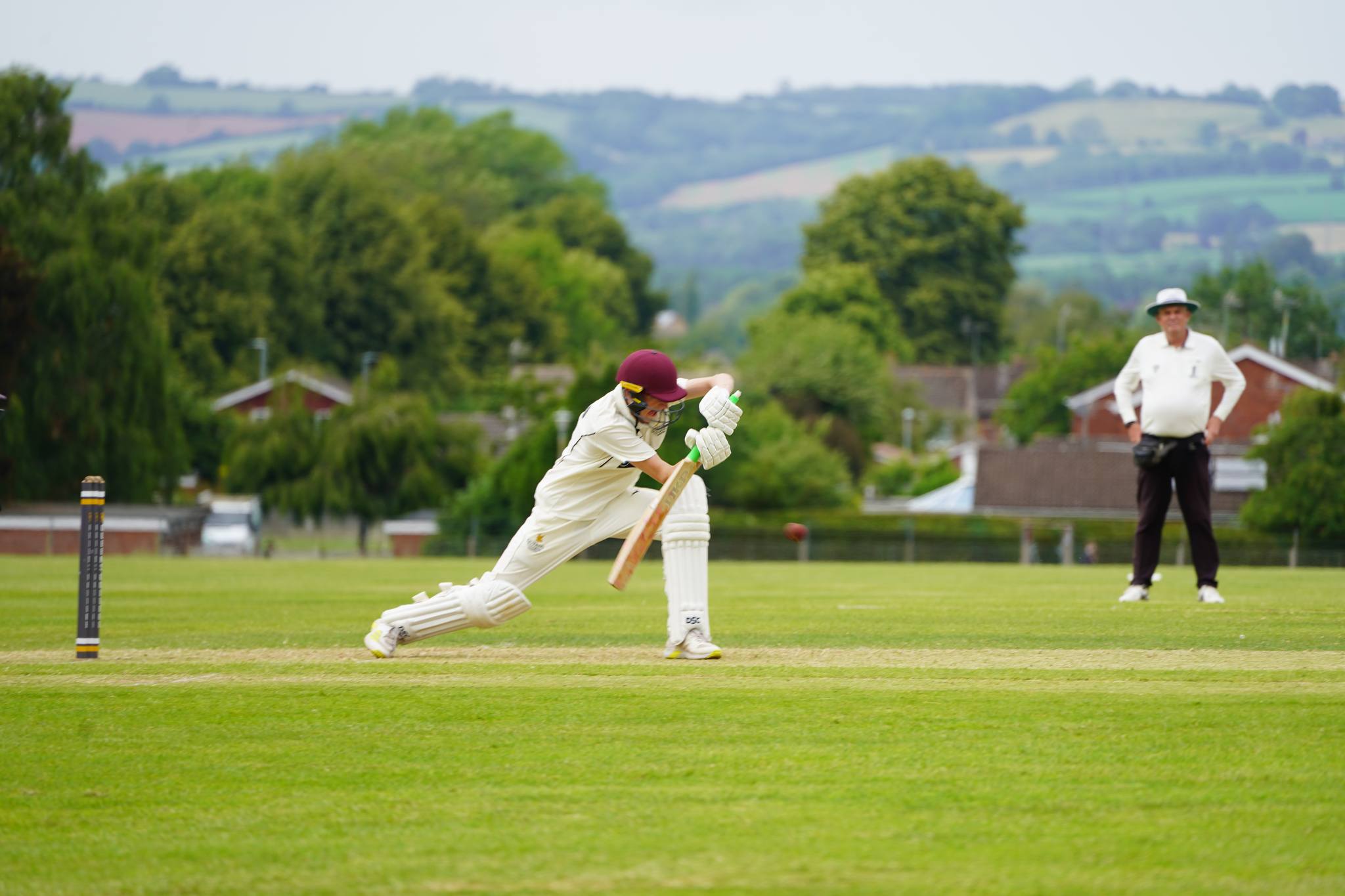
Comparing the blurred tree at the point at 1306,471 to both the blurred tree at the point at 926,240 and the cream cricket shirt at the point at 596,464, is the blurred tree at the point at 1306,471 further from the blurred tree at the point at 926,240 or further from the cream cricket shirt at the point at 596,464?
the blurred tree at the point at 926,240

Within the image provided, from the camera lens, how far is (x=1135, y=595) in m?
14.2

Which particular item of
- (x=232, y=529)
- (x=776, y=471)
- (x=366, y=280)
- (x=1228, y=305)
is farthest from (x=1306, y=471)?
(x=366, y=280)

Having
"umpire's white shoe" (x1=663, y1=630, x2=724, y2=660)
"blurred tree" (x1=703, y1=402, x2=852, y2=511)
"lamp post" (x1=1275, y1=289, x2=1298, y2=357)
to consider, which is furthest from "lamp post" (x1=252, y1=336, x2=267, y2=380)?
"umpire's white shoe" (x1=663, y1=630, x2=724, y2=660)

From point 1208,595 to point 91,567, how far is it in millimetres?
8689

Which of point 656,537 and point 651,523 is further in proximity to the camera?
point 656,537

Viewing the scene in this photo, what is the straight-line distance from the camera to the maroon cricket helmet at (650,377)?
9.66 metres

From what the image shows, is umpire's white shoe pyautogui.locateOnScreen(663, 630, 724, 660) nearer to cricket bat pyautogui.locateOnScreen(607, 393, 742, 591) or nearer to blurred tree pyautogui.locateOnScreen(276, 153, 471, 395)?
cricket bat pyautogui.locateOnScreen(607, 393, 742, 591)

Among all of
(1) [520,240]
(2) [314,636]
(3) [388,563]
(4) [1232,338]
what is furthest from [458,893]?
(1) [520,240]

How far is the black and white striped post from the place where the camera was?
32.4 ft

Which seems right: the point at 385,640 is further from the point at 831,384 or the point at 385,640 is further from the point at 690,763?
the point at 831,384

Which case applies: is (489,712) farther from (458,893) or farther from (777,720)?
(458,893)

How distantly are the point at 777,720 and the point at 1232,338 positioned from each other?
2355 inches

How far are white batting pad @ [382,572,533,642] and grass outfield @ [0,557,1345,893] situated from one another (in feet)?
0.74

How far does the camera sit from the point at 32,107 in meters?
58.6
